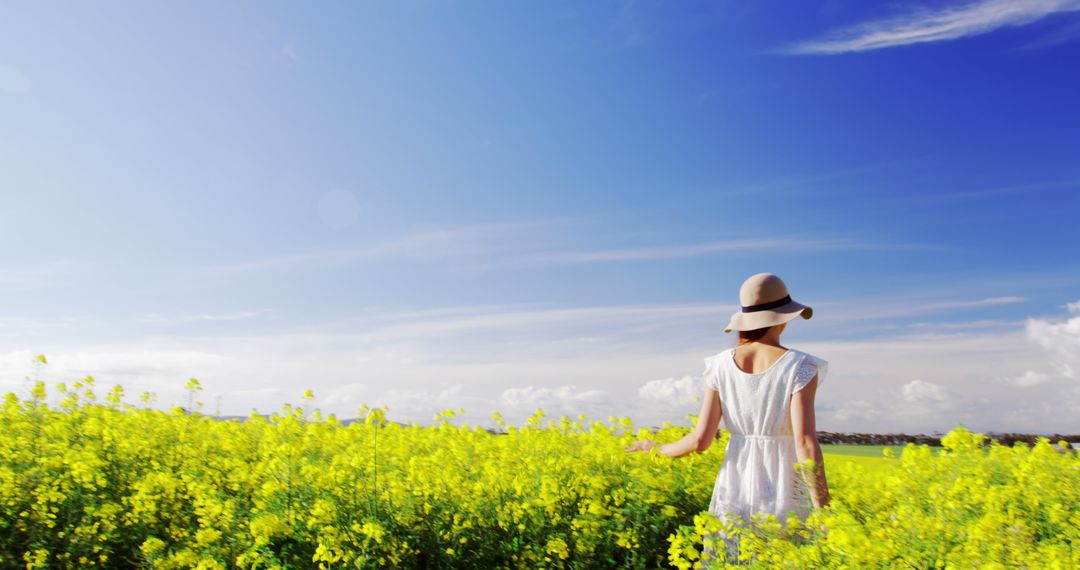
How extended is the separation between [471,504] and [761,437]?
6.92ft

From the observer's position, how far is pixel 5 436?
22.6 feet

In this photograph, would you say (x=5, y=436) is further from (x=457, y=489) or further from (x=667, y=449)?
(x=667, y=449)

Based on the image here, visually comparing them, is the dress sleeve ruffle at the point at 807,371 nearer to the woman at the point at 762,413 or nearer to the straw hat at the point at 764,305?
the woman at the point at 762,413

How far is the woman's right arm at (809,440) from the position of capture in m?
3.42

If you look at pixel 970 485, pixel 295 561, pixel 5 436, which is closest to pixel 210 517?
pixel 295 561

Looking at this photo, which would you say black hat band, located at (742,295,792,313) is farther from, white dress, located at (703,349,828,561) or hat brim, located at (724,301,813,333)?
white dress, located at (703,349,828,561)

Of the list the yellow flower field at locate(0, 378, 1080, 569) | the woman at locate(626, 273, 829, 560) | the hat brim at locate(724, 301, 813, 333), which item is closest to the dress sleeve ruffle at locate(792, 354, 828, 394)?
the woman at locate(626, 273, 829, 560)

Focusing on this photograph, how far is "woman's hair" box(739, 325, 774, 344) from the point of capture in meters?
3.78

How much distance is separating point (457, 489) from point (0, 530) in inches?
147

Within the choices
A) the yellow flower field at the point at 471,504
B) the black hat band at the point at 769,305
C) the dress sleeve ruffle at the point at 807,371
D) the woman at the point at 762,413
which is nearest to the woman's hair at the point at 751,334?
the woman at the point at 762,413

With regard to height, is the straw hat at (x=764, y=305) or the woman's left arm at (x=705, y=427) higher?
the straw hat at (x=764, y=305)

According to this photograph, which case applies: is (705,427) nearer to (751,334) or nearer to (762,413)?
(762,413)

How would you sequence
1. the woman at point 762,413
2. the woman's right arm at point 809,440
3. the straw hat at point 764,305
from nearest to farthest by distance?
1. the woman's right arm at point 809,440
2. the woman at point 762,413
3. the straw hat at point 764,305

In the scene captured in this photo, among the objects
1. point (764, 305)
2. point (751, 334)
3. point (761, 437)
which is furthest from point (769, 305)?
point (761, 437)
